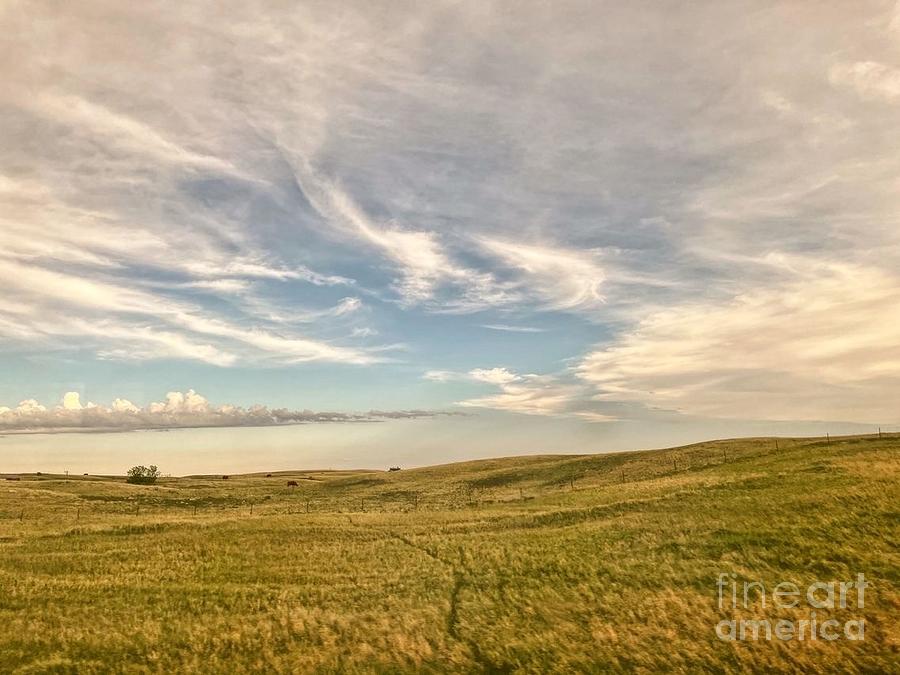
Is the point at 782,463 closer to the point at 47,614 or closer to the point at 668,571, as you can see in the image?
the point at 668,571

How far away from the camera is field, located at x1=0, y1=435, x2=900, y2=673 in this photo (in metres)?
16.1

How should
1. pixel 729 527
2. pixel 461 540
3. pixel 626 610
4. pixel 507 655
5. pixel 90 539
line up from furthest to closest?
pixel 90 539 < pixel 461 540 < pixel 729 527 < pixel 626 610 < pixel 507 655

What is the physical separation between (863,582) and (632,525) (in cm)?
1449

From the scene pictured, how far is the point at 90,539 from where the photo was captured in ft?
128

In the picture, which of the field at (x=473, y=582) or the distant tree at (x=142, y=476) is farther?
the distant tree at (x=142, y=476)

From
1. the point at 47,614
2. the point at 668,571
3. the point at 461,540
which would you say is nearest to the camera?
the point at 47,614

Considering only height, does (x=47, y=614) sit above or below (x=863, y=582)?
below

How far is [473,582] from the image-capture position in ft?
82.3

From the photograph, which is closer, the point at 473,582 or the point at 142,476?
the point at 473,582

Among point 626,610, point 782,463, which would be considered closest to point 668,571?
point 626,610

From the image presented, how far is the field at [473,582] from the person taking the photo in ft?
52.9

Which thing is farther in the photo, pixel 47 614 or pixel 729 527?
pixel 729 527

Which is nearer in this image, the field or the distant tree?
the field

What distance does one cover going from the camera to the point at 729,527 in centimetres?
2884
